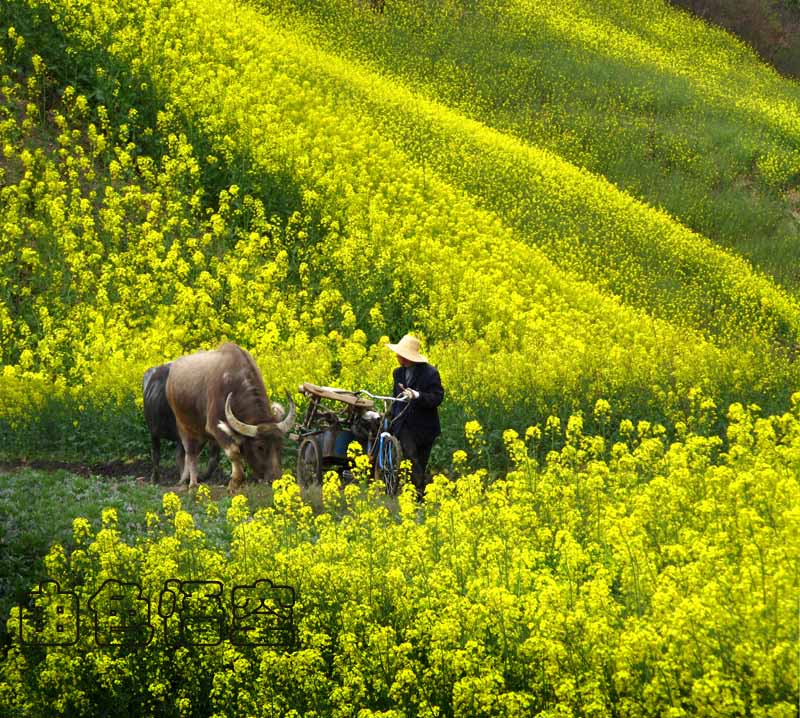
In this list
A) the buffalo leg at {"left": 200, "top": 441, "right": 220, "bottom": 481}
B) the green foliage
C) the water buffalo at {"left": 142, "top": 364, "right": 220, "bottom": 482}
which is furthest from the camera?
the water buffalo at {"left": 142, "top": 364, "right": 220, "bottom": 482}

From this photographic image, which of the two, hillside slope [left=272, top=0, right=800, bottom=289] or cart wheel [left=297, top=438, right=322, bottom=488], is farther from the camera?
hillside slope [left=272, top=0, right=800, bottom=289]

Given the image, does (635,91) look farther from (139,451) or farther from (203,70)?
(139,451)

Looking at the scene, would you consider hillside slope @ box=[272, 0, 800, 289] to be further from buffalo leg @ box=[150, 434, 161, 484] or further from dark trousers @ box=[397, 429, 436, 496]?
dark trousers @ box=[397, 429, 436, 496]

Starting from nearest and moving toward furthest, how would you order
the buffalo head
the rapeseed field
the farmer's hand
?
the rapeseed field → the farmer's hand → the buffalo head

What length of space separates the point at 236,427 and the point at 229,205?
561 inches

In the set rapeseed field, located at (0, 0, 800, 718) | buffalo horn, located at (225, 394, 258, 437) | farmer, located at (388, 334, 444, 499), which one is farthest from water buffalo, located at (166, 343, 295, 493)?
farmer, located at (388, 334, 444, 499)

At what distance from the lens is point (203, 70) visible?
31.1 meters

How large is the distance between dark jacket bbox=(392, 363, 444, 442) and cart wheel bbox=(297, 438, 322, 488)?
1301 mm

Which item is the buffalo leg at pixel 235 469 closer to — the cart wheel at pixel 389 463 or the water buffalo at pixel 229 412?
the water buffalo at pixel 229 412

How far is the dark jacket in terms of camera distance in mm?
13195

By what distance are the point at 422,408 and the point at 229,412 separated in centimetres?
224

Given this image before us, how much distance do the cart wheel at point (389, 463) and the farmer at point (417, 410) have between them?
13 cm

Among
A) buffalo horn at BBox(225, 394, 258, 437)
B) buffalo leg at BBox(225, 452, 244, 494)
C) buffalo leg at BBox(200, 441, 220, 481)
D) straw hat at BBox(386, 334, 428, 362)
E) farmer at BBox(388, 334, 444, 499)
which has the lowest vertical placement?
buffalo leg at BBox(200, 441, 220, 481)

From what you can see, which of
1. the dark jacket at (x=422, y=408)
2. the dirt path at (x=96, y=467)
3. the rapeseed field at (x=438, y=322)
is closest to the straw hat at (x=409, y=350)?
the dark jacket at (x=422, y=408)
